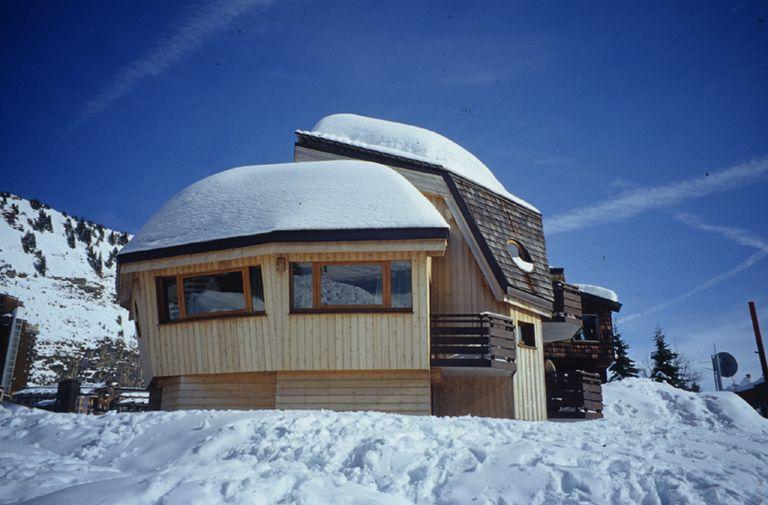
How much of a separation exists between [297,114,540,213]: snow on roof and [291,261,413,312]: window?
4912mm

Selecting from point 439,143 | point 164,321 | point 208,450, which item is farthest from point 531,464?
point 439,143

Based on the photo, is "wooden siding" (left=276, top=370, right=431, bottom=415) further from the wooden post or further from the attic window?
the wooden post

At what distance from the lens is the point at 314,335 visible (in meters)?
14.7

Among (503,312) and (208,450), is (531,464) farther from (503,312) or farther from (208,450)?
(503,312)

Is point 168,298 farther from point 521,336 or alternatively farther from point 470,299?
point 521,336

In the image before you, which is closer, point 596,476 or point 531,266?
point 596,476

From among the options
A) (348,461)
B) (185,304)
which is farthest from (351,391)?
(348,461)

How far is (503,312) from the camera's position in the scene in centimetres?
1720

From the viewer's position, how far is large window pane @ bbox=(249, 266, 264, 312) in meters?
15.1

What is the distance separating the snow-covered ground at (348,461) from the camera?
22.7ft

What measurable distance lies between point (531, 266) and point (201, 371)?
9.51 meters

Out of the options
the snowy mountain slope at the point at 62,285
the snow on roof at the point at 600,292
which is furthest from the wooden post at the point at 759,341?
the snowy mountain slope at the point at 62,285

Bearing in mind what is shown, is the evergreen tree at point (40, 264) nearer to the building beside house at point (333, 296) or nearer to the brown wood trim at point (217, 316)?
the building beside house at point (333, 296)

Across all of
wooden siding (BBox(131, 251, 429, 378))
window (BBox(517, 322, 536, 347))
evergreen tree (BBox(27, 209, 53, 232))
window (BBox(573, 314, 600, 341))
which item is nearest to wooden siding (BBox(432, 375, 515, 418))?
window (BBox(517, 322, 536, 347))
